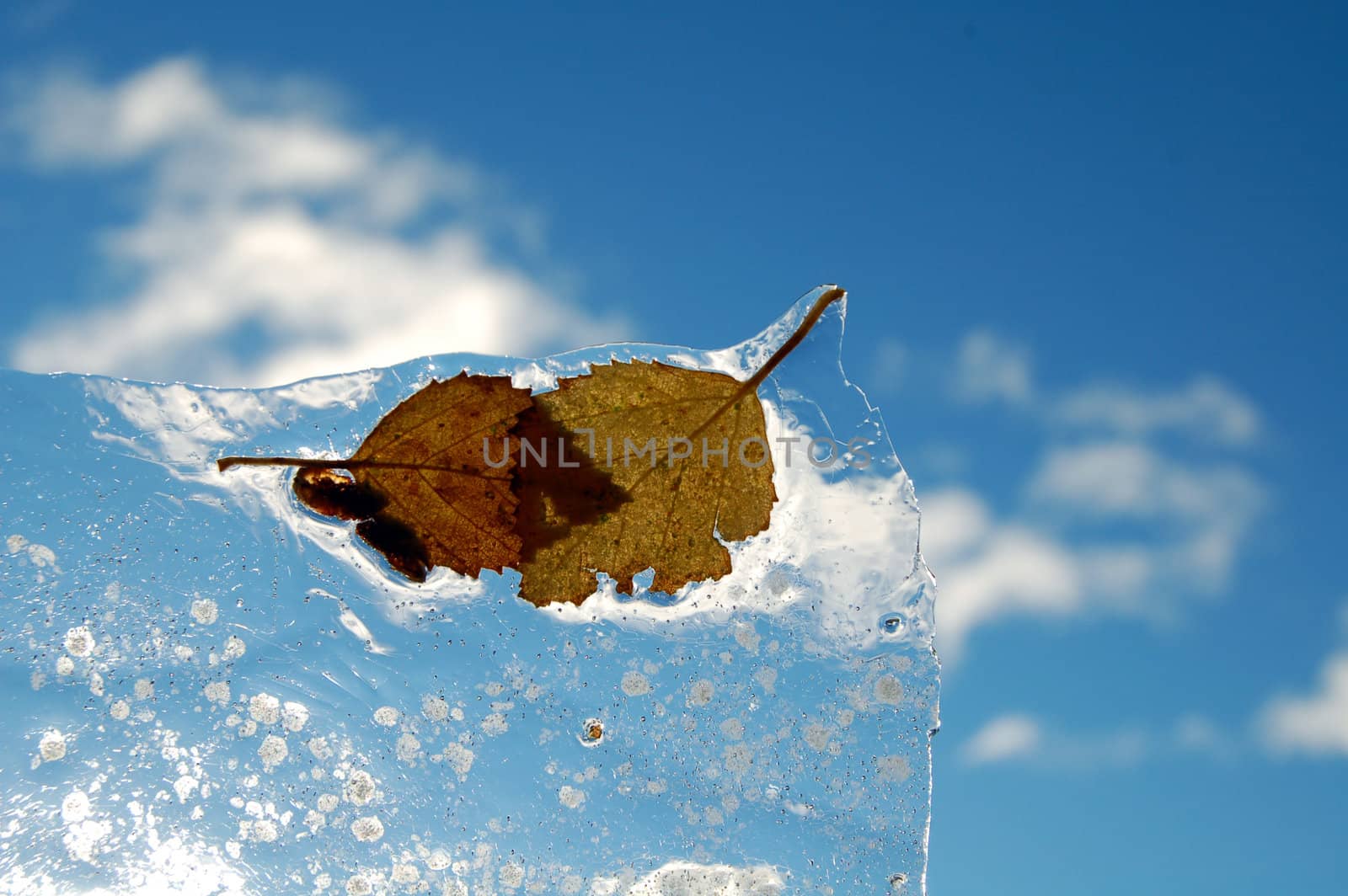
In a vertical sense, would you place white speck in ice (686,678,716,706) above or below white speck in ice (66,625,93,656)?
above

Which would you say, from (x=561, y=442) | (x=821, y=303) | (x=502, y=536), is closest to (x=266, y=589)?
(x=502, y=536)

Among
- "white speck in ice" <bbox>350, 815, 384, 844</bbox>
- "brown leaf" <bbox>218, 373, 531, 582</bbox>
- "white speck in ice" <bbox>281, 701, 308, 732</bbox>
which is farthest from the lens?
"white speck in ice" <bbox>281, 701, 308, 732</bbox>

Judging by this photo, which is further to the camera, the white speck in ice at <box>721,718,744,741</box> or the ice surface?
the white speck in ice at <box>721,718,744,741</box>

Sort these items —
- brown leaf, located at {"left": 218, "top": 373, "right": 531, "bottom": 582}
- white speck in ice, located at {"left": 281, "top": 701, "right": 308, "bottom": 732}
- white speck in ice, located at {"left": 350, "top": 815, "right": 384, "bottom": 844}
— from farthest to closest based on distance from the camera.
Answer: white speck in ice, located at {"left": 281, "top": 701, "right": 308, "bottom": 732} < white speck in ice, located at {"left": 350, "top": 815, "right": 384, "bottom": 844} < brown leaf, located at {"left": 218, "top": 373, "right": 531, "bottom": 582}

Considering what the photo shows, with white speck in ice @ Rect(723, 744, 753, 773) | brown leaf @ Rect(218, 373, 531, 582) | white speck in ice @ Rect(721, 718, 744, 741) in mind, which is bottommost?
white speck in ice @ Rect(723, 744, 753, 773)

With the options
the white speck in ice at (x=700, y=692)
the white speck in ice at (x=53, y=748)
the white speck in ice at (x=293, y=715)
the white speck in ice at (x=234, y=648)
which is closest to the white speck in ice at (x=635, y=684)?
the white speck in ice at (x=700, y=692)

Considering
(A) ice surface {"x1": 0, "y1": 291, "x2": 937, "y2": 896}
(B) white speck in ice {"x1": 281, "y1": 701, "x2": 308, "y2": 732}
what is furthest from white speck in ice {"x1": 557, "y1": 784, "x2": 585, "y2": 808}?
(B) white speck in ice {"x1": 281, "y1": 701, "x2": 308, "y2": 732}

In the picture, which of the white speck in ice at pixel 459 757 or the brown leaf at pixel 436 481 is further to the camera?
the white speck in ice at pixel 459 757

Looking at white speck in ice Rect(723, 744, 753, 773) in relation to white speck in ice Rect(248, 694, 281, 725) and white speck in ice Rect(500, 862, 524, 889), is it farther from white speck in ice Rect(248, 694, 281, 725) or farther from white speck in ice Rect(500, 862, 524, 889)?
white speck in ice Rect(248, 694, 281, 725)

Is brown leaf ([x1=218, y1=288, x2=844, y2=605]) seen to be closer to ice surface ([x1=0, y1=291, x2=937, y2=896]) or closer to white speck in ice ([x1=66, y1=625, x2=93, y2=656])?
ice surface ([x1=0, y1=291, x2=937, y2=896])

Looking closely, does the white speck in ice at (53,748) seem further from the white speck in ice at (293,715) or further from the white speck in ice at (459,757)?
the white speck in ice at (459,757)
